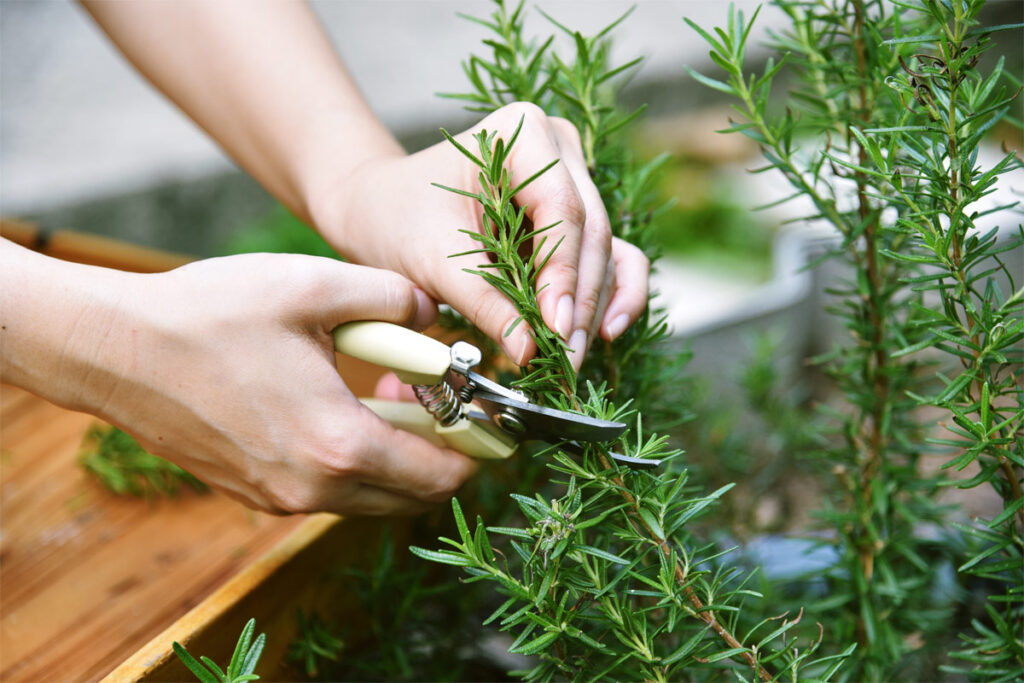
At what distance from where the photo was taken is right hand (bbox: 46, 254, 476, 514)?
0.62 metres

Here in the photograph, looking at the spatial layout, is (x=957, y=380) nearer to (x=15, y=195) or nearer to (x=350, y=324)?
(x=350, y=324)

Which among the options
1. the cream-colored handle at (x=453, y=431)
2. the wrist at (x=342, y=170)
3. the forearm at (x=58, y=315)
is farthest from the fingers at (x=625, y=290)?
the forearm at (x=58, y=315)

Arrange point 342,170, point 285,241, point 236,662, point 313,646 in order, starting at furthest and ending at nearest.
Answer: point 285,241 < point 342,170 < point 313,646 < point 236,662

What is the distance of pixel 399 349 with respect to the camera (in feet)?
2.00

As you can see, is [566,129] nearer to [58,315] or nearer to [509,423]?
[509,423]

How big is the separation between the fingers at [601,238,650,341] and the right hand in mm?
164

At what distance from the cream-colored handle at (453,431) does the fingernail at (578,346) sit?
10 centimetres

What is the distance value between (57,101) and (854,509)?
2486 millimetres

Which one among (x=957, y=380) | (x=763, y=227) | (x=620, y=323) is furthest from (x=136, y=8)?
(x=763, y=227)

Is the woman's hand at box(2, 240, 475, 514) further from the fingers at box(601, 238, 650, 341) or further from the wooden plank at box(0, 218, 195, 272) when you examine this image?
the wooden plank at box(0, 218, 195, 272)

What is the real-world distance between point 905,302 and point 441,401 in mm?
397

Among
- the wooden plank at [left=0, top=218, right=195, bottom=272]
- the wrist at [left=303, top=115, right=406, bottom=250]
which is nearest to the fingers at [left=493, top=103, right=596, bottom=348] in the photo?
the wrist at [left=303, top=115, right=406, bottom=250]

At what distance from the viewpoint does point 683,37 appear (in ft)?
9.17

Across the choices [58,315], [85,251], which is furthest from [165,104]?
[58,315]
